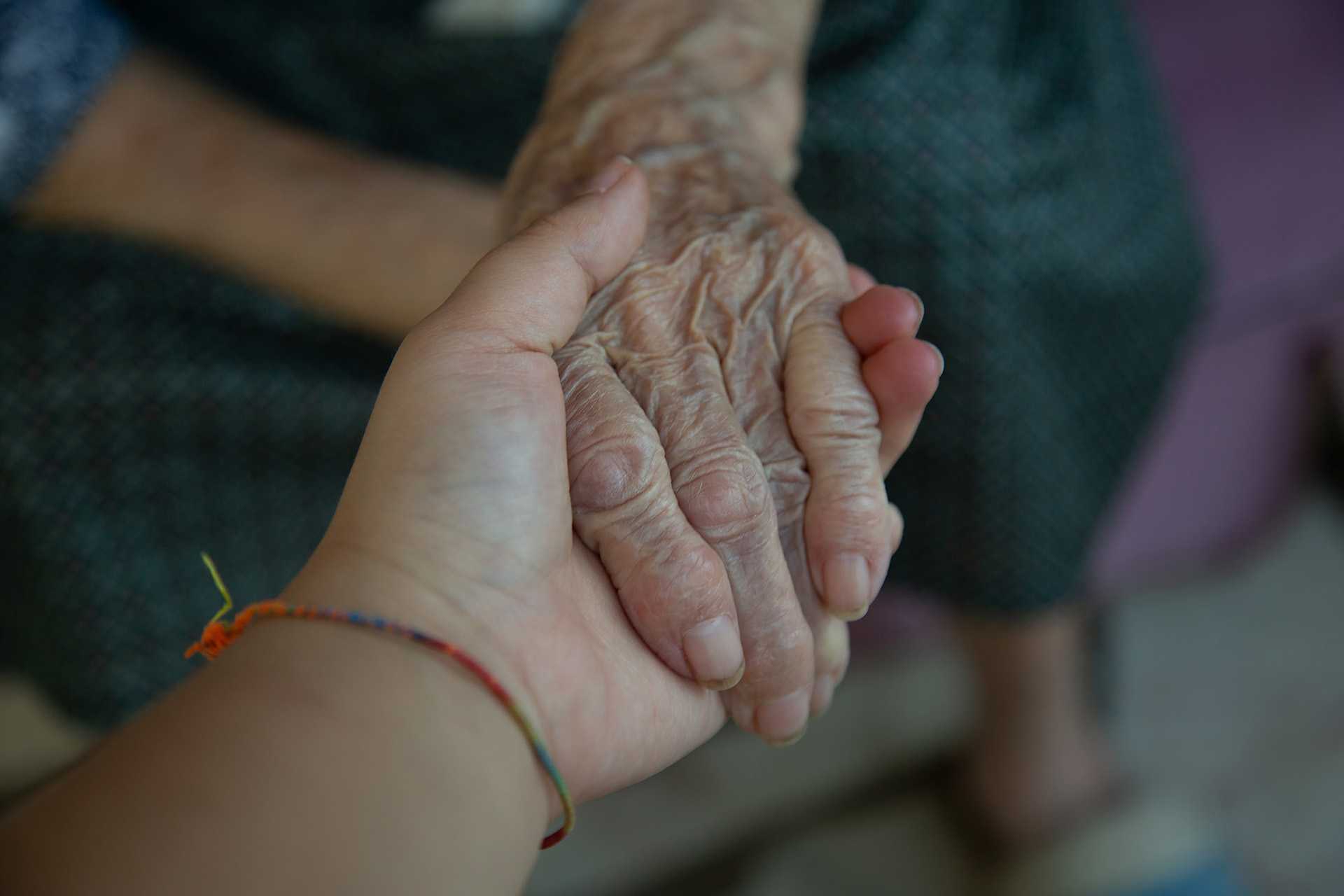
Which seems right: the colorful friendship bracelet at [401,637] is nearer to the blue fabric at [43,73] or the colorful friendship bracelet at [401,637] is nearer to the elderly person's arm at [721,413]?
the elderly person's arm at [721,413]

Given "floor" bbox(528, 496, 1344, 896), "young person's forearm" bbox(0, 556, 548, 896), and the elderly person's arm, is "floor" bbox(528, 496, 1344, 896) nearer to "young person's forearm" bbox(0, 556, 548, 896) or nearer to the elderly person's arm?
the elderly person's arm

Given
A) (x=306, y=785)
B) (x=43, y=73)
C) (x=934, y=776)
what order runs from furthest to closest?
(x=934, y=776)
(x=43, y=73)
(x=306, y=785)

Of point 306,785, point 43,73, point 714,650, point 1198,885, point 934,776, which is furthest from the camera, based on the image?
point 934,776

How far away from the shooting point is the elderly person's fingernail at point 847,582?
61cm

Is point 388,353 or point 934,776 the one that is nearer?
point 388,353

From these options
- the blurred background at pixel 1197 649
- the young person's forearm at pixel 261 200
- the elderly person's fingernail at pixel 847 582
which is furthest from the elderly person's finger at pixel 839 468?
the blurred background at pixel 1197 649

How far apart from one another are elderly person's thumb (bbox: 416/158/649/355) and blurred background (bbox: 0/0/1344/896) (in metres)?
0.81

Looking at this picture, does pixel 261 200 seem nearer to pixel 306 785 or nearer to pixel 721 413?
pixel 721 413

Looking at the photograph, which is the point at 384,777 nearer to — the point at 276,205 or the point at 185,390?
the point at 185,390

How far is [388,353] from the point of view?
3.38 ft

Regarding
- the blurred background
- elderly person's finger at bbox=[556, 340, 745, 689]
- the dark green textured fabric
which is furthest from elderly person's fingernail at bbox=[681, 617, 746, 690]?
the blurred background

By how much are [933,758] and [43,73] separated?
133 cm

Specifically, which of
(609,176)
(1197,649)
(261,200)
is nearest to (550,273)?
(609,176)

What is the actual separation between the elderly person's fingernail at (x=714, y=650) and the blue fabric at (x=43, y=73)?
2.78 feet
